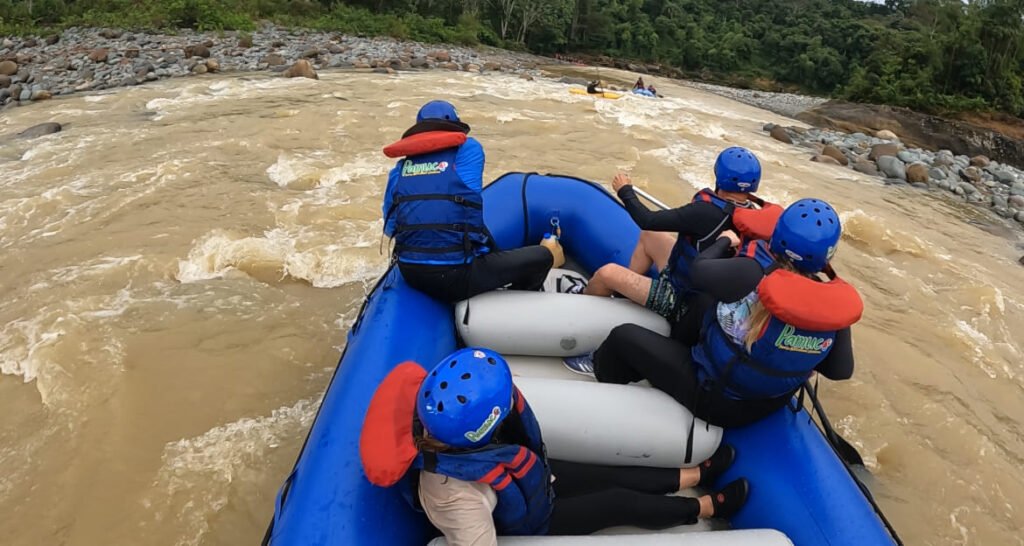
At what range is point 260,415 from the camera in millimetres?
2920

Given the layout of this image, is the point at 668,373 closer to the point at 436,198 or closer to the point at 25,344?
the point at 436,198

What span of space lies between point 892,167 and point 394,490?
27.6ft

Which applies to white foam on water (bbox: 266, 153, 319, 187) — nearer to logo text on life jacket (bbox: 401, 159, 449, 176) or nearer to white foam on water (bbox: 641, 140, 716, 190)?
logo text on life jacket (bbox: 401, 159, 449, 176)

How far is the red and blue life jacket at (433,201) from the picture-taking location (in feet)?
8.64

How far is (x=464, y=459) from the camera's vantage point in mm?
1590

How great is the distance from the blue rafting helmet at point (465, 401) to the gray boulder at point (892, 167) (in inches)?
322

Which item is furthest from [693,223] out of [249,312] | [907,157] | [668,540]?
[907,157]

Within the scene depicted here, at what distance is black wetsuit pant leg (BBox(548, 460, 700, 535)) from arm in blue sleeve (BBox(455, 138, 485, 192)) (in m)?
1.21

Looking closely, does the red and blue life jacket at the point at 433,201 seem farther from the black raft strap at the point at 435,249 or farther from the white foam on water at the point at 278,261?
the white foam on water at the point at 278,261

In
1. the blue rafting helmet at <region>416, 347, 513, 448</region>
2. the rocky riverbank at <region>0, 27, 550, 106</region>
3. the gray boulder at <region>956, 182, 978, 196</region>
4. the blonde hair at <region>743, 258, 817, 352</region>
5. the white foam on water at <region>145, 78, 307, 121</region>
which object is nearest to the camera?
the blue rafting helmet at <region>416, 347, 513, 448</region>

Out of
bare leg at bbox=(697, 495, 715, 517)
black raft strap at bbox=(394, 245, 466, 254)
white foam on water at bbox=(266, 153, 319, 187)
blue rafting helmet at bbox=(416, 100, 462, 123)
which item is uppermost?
blue rafting helmet at bbox=(416, 100, 462, 123)

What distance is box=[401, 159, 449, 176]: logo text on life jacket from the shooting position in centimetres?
264

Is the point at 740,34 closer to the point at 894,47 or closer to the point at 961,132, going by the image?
the point at 894,47

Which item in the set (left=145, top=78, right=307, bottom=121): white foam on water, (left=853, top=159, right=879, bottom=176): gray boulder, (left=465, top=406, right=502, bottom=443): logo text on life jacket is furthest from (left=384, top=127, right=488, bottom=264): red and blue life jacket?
(left=853, top=159, right=879, bottom=176): gray boulder
